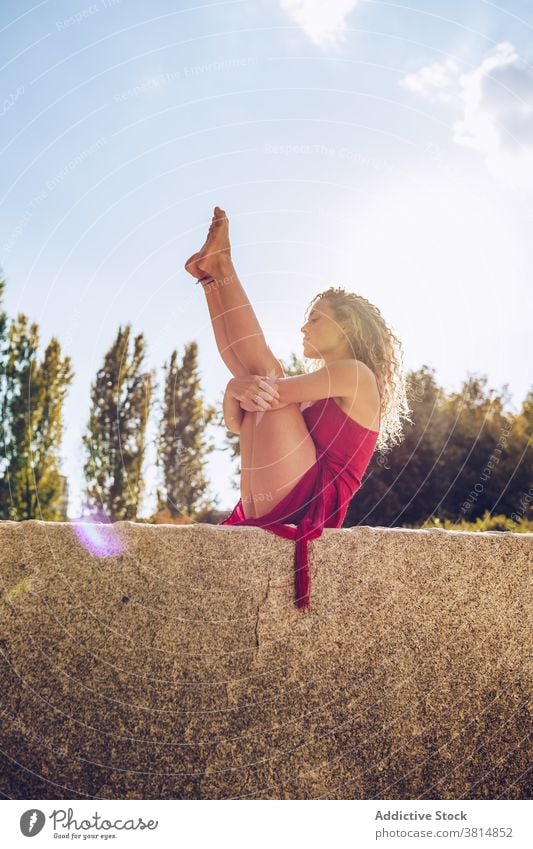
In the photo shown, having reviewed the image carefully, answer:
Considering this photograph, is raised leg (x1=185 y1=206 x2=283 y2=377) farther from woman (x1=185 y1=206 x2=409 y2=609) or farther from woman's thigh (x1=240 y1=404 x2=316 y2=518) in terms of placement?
woman's thigh (x1=240 y1=404 x2=316 y2=518)

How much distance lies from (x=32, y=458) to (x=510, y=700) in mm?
12812

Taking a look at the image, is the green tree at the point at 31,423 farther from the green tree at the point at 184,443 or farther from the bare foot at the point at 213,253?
the bare foot at the point at 213,253

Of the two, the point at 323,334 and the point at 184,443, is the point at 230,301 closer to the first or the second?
the point at 323,334

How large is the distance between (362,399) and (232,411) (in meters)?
0.66

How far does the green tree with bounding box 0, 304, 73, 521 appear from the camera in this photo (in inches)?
552

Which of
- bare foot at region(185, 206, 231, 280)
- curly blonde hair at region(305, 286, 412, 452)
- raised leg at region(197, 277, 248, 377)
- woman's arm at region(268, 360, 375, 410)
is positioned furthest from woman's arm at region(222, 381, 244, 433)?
curly blonde hair at region(305, 286, 412, 452)

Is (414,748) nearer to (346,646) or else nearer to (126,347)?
(346,646)

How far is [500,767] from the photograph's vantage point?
9.40 feet

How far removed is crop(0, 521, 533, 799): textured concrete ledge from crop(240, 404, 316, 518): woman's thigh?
22.2 inches

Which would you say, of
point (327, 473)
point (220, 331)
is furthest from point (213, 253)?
point (327, 473)

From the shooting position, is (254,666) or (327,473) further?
(327,473)

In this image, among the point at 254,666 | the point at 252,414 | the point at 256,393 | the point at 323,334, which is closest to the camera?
the point at 254,666

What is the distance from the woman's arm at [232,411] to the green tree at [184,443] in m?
11.9

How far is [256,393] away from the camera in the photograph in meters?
3.39
